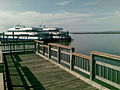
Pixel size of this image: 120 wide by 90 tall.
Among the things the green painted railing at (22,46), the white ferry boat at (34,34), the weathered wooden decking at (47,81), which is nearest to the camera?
the weathered wooden decking at (47,81)

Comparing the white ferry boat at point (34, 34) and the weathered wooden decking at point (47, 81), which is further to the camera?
the white ferry boat at point (34, 34)

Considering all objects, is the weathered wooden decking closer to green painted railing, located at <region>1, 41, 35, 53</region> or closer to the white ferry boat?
green painted railing, located at <region>1, 41, 35, 53</region>

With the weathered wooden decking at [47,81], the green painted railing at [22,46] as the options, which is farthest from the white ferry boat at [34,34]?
the weathered wooden decking at [47,81]

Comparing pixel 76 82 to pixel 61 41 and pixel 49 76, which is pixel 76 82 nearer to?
pixel 49 76

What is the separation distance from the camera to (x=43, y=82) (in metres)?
6.90

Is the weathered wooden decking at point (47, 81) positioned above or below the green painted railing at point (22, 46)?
below

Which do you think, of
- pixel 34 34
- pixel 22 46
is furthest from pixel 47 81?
pixel 34 34

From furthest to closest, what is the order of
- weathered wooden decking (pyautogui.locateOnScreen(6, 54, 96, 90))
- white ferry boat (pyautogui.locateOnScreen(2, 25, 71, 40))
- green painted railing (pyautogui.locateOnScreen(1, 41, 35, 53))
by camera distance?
white ferry boat (pyautogui.locateOnScreen(2, 25, 71, 40))
green painted railing (pyautogui.locateOnScreen(1, 41, 35, 53))
weathered wooden decking (pyautogui.locateOnScreen(6, 54, 96, 90))

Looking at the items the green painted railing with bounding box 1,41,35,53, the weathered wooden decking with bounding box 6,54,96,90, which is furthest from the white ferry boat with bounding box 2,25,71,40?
the weathered wooden decking with bounding box 6,54,96,90

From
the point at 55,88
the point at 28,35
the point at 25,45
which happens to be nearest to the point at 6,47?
the point at 25,45

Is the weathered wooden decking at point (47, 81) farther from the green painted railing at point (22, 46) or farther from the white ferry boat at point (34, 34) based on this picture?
the white ferry boat at point (34, 34)

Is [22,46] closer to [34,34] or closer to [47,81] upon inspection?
[47,81]

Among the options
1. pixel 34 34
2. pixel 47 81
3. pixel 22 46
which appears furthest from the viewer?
pixel 34 34

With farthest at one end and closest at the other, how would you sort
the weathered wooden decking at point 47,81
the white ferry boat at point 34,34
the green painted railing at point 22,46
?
the white ferry boat at point 34,34 → the green painted railing at point 22,46 → the weathered wooden decking at point 47,81
